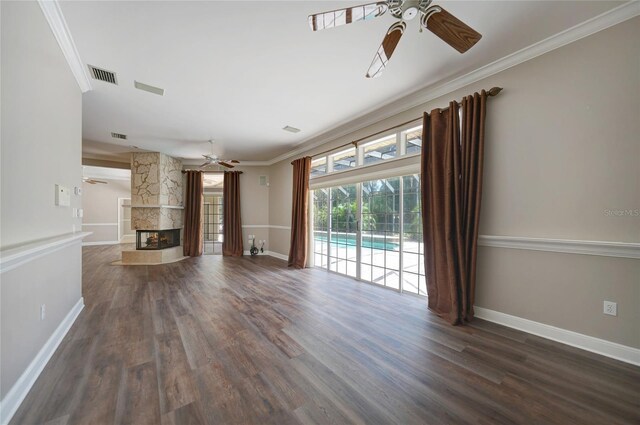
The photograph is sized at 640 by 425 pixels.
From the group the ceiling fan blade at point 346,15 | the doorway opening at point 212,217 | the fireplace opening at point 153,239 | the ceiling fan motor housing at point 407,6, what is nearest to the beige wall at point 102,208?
the doorway opening at point 212,217

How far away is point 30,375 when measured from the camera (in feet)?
5.20

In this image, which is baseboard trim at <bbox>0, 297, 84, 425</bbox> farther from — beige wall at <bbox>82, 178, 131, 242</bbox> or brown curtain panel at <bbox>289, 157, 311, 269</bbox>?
beige wall at <bbox>82, 178, 131, 242</bbox>

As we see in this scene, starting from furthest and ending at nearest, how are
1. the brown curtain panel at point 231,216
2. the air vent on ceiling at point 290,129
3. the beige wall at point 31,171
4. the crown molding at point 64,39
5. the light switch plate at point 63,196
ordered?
1. the brown curtain panel at point 231,216
2. the air vent on ceiling at point 290,129
3. the light switch plate at point 63,196
4. the crown molding at point 64,39
5. the beige wall at point 31,171

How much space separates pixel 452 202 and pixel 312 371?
2253 millimetres

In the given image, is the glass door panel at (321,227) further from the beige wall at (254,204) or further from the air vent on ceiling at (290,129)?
the beige wall at (254,204)

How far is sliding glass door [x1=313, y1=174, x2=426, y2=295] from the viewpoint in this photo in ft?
11.2

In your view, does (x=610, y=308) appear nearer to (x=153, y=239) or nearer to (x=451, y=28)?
(x=451, y=28)

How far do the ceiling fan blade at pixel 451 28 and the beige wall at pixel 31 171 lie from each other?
2.56m

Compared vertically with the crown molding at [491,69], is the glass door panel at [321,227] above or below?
below

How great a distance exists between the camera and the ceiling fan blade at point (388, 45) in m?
1.57

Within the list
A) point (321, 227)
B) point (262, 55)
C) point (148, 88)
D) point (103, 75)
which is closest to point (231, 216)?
point (321, 227)

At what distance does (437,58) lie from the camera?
8.00 ft

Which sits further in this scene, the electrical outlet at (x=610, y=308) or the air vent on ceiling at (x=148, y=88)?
the air vent on ceiling at (x=148, y=88)

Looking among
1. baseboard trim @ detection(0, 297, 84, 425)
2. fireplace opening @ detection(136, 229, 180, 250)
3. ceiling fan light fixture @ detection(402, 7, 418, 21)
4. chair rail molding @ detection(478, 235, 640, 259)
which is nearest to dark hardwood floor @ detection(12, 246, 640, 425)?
baseboard trim @ detection(0, 297, 84, 425)
